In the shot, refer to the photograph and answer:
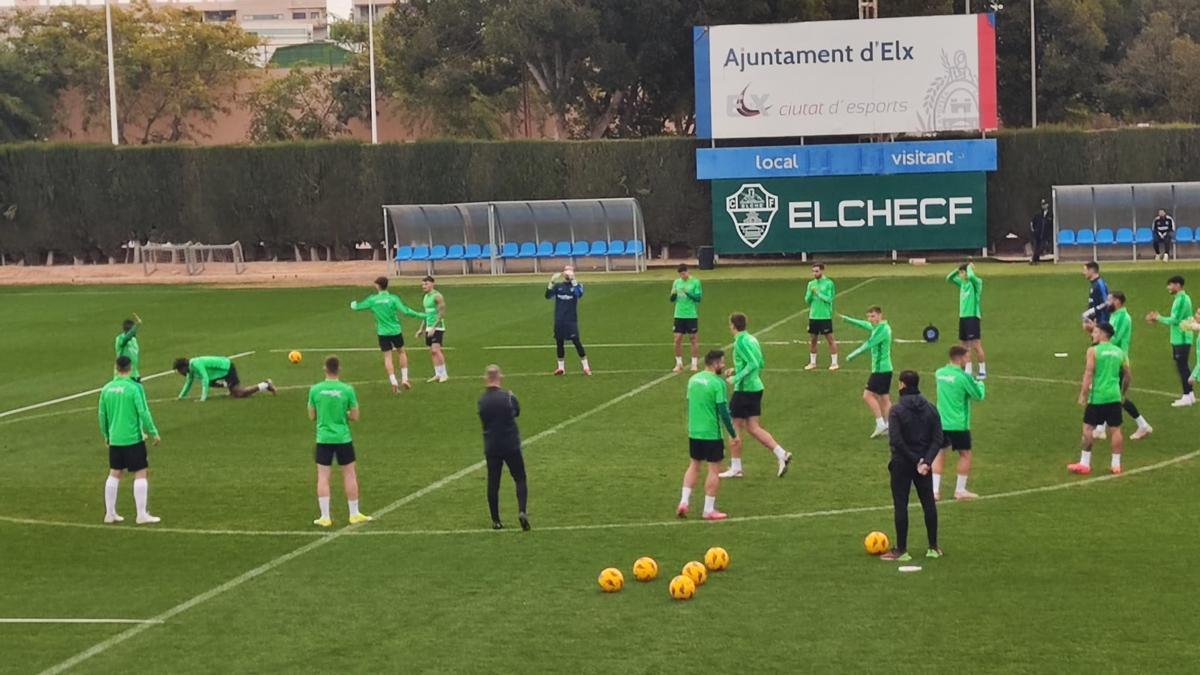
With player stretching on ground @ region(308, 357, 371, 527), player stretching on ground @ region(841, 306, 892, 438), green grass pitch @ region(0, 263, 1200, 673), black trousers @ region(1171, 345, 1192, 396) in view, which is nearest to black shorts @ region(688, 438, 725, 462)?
green grass pitch @ region(0, 263, 1200, 673)

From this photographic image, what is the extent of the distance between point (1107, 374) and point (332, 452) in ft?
31.2

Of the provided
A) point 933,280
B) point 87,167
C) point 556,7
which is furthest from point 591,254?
point 87,167

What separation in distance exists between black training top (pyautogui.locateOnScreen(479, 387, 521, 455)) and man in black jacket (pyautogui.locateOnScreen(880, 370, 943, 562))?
4.33 m

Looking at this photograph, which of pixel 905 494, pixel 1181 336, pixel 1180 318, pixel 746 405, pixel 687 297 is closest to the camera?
pixel 905 494

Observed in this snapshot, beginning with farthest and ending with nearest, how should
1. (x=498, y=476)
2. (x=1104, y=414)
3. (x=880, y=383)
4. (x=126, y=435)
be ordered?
(x=880, y=383) < (x=1104, y=414) < (x=126, y=435) < (x=498, y=476)

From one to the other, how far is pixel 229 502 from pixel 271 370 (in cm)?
1353

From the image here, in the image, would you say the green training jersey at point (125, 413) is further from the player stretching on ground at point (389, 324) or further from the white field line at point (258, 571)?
the player stretching on ground at point (389, 324)

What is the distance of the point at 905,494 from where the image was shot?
1692 centimetres

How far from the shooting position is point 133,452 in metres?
20.1

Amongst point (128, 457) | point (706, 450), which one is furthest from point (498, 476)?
point (128, 457)

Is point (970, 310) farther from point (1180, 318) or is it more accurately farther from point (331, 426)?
point (331, 426)

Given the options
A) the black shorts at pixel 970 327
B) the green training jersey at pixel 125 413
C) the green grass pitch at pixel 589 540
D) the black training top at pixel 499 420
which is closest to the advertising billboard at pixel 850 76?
the green grass pitch at pixel 589 540

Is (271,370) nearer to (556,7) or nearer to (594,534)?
(594,534)

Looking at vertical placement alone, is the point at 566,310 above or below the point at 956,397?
above
